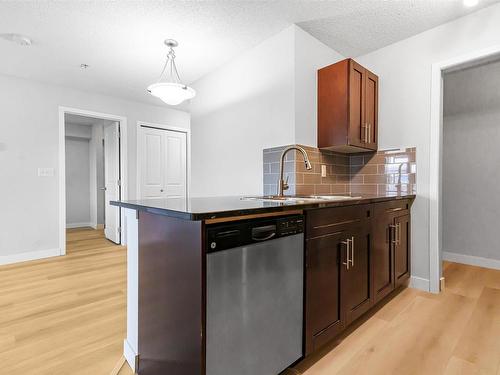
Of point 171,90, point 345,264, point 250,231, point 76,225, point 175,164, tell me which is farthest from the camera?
point 76,225

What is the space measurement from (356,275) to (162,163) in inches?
157

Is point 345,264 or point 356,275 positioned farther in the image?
point 356,275

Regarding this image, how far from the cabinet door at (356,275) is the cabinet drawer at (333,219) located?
8 centimetres

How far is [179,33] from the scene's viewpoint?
243cm

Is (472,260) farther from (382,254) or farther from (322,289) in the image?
(322,289)

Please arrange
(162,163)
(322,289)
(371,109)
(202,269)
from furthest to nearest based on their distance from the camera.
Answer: (162,163)
(371,109)
(322,289)
(202,269)

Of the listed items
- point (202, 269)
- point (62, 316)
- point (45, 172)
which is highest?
point (45, 172)

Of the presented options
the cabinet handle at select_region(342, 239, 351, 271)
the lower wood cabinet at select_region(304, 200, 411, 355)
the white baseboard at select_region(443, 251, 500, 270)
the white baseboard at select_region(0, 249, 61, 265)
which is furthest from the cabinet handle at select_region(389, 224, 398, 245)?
the white baseboard at select_region(0, 249, 61, 265)

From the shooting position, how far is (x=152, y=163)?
467 cm

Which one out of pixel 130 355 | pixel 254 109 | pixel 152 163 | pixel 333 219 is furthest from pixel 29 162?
pixel 333 219

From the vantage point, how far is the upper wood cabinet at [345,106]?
90.2 inches

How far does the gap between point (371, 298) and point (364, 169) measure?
4.69 feet

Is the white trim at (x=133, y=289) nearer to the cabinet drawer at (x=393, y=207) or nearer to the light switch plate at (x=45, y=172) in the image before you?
the cabinet drawer at (x=393, y=207)

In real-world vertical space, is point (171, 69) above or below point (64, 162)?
above
